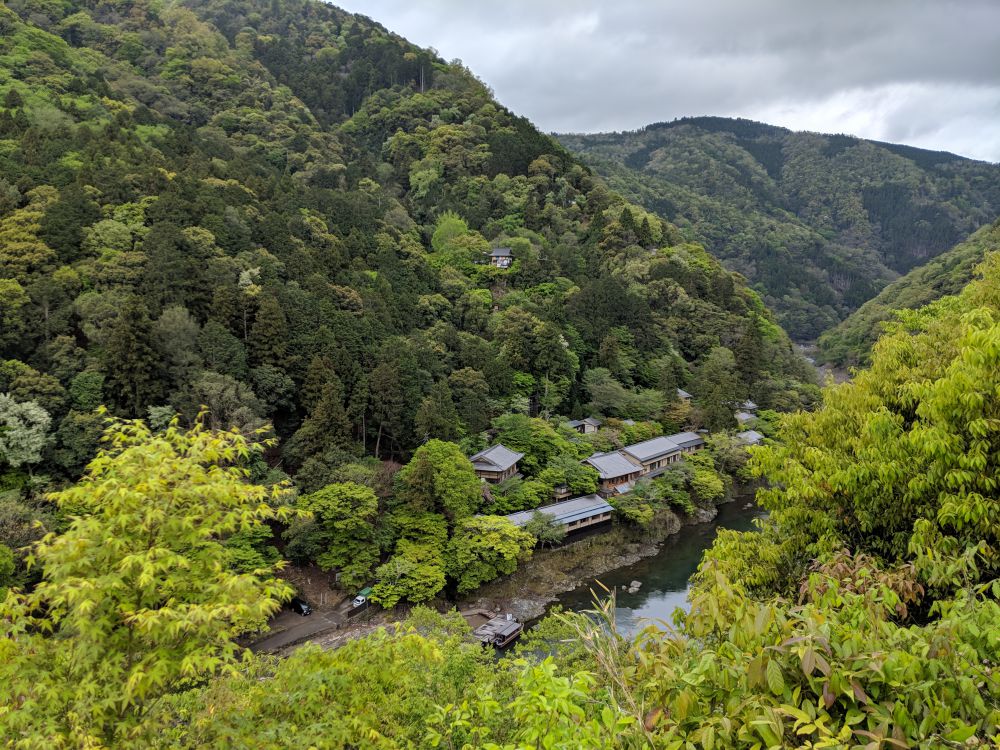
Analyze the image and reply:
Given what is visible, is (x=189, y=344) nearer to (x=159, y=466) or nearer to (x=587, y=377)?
(x=159, y=466)

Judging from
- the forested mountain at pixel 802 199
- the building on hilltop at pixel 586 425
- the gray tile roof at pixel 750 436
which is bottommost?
the gray tile roof at pixel 750 436

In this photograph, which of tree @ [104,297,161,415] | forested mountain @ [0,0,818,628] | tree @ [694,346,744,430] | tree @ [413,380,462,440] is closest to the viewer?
tree @ [104,297,161,415]

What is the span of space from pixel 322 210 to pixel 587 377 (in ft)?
64.7

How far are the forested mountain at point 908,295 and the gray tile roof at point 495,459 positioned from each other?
1578 inches

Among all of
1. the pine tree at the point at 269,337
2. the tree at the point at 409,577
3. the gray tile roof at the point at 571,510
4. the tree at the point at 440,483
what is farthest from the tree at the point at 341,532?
the pine tree at the point at 269,337

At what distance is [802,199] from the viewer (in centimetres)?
11975

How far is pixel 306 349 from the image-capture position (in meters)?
23.7

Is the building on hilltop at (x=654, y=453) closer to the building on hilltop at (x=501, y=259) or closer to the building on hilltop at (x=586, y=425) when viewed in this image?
the building on hilltop at (x=586, y=425)

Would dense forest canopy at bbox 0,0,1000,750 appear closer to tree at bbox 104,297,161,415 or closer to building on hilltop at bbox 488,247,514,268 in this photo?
tree at bbox 104,297,161,415

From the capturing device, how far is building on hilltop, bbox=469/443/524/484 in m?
24.6

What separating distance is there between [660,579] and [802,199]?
404ft

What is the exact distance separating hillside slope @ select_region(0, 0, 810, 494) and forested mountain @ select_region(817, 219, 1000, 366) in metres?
15.0

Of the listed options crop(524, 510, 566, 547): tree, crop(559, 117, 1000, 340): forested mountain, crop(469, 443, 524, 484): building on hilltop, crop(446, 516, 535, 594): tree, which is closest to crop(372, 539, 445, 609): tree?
crop(446, 516, 535, 594): tree

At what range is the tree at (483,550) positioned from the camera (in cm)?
1981
